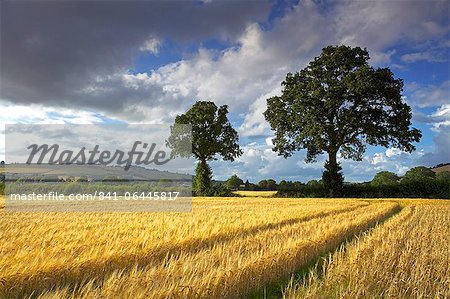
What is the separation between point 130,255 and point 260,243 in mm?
3403

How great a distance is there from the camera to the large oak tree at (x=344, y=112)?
42.8 metres

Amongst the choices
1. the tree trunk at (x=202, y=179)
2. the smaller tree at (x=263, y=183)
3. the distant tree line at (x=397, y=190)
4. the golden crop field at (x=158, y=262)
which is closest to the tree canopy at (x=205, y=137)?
the tree trunk at (x=202, y=179)

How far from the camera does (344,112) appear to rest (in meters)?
43.4

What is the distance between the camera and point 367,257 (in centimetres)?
784

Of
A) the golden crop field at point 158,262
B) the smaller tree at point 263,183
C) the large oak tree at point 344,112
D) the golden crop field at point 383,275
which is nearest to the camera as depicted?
the golden crop field at point 158,262

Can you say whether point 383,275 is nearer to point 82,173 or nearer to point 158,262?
point 158,262

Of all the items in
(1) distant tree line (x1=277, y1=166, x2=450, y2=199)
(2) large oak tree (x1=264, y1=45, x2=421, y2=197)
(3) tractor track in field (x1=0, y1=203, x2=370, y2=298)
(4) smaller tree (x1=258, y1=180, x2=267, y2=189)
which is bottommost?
(3) tractor track in field (x1=0, y1=203, x2=370, y2=298)

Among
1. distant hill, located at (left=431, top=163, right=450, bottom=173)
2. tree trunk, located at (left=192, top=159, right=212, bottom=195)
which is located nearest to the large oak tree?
tree trunk, located at (left=192, top=159, right=212, bottom=195)

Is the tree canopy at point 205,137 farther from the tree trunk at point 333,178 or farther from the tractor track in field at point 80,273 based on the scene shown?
the tractor track in field at point 80,273

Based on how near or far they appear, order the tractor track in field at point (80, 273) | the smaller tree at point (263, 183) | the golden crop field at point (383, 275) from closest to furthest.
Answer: the golden crop field at point (383, 275) < the tractor track in field at point (80, 273) < the smaller tree at point (263, 183)

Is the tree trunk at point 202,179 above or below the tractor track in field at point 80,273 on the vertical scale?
above

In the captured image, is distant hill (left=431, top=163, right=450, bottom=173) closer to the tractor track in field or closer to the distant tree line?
the distant tree line

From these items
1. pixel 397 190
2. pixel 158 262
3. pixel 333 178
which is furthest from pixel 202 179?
pixel 158 262

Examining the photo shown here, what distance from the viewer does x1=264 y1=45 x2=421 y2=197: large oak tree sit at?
4278cm
